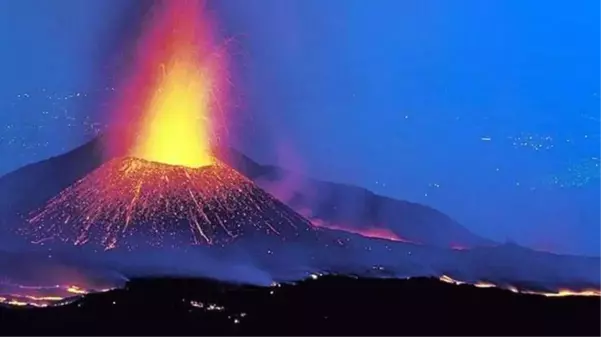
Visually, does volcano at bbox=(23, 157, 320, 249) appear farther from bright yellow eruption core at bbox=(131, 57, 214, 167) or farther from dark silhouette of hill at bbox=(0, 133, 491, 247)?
bright yellow eruption core at bbox=(131, 57, 214, 167)

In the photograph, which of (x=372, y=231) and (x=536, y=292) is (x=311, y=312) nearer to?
(x=536, y=292)

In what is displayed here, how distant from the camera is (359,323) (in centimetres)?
927

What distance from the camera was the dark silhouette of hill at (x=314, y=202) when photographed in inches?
682

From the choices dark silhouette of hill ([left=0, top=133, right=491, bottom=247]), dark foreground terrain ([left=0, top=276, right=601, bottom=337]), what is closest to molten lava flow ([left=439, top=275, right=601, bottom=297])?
dark foreground terrain ([left=0, top=276, right=601, bottom=337])

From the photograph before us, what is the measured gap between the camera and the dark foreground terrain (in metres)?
8.57

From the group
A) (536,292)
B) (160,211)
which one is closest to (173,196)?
(160,211)

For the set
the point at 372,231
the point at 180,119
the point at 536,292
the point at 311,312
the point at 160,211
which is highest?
the point at 180,119

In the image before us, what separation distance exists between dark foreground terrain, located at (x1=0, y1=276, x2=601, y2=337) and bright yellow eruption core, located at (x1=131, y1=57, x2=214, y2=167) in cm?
931

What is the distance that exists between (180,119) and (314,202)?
5.26 meters

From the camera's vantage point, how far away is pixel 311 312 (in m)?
9.38

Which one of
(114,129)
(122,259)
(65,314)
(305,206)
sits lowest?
(65,314)

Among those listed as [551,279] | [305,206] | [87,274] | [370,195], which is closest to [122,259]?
[87,274]

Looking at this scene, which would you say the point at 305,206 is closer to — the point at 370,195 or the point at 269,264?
the point at 370,195

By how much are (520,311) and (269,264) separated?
11.6ft
